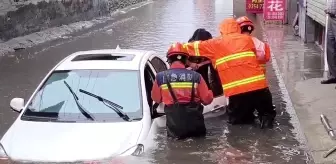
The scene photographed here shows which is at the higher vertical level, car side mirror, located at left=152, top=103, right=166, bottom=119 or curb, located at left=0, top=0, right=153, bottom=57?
car side mirror, located at left=152, top=103, right=166, bottom=119

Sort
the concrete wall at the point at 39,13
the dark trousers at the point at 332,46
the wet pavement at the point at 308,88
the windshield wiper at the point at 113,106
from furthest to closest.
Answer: the concrete wall at the point at 39,13 < the dark trousers at the point at 332,46 < the wet pavement at the point at 308,88 < the windshield wiper at the point at 113,106

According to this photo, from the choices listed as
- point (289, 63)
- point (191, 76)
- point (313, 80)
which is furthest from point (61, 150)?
point (289, 63)

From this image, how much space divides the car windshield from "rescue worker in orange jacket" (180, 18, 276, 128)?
117 centimetres

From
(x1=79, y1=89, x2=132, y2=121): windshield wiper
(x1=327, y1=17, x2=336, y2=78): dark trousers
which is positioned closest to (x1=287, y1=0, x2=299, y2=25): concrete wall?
(x1=327, y1=17, x2=336, y2=78): dark trousers

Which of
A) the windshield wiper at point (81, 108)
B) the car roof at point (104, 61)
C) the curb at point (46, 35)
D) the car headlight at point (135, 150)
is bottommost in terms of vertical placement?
the curb at point (46, 35)

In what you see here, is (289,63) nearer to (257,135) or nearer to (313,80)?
(313,80)

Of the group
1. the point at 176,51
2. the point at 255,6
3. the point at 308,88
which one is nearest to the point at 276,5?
the point at 255,6

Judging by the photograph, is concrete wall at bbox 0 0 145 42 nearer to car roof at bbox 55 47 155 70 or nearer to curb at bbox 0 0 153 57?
curb at bbox 0 0 153 57

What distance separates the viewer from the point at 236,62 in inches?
302

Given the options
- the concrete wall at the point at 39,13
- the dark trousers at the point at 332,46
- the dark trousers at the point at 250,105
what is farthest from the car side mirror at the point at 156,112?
the concrete wall at the point at 39,13

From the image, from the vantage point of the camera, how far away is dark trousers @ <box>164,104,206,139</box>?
691 cm

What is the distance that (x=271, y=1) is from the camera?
20859mm

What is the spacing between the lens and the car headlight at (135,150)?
19.1 ft

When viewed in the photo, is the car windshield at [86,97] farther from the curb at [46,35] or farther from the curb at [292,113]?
the curb at [46,35]
